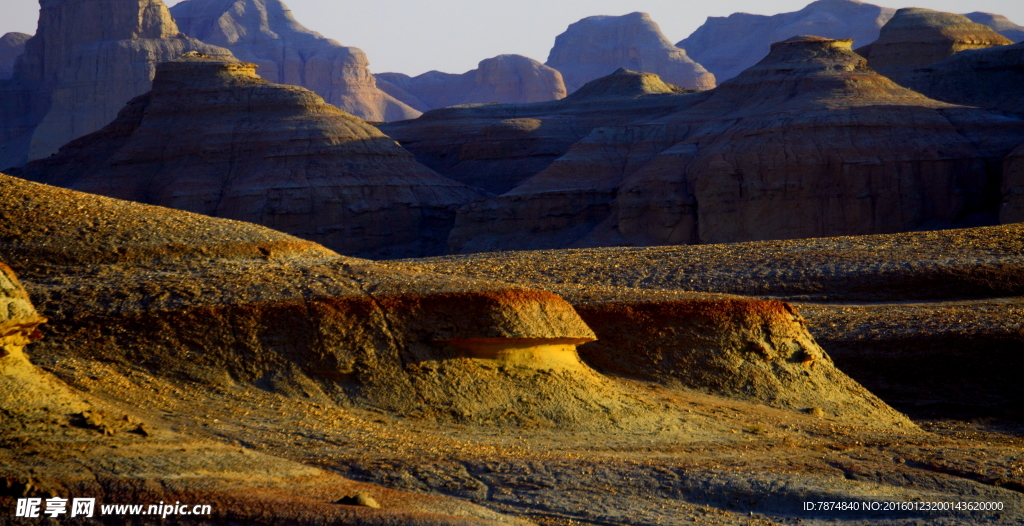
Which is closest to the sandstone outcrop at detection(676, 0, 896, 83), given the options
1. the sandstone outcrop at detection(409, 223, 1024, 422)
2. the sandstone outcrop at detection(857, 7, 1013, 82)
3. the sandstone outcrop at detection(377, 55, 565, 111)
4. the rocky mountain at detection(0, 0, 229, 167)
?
the sandstone outcrop at detection(377, 55, 565, 111)

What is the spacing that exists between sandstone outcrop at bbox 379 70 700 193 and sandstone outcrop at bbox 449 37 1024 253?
6.35 m

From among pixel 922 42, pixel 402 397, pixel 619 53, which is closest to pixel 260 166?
pixel 922 42

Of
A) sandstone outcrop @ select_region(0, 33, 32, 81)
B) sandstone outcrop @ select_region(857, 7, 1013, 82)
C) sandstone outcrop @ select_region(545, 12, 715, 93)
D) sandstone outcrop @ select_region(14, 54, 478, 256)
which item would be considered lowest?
sandstone outcrop @ select_region(14, 54, 478, 256)

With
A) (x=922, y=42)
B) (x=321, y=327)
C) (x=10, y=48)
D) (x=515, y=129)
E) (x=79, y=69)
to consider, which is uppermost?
Result: (x=922, y=42)

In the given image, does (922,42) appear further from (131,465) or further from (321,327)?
(131,465)

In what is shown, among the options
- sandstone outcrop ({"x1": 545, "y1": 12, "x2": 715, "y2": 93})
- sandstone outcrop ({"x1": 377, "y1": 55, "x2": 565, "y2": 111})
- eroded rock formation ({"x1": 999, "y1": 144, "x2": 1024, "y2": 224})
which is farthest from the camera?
sandstone outcrop ({"x1": 545, "y1": 12, "x2": 715, "y2": 93})

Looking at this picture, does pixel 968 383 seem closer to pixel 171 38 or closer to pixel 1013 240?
pixel 1013 240

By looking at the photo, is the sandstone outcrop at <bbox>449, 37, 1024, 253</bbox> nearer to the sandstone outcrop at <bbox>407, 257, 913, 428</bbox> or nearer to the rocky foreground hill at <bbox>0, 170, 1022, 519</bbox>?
the rocky foreground hill at <bbox>0, 170, 1022, 519</bbox>

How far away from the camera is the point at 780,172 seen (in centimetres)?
4331

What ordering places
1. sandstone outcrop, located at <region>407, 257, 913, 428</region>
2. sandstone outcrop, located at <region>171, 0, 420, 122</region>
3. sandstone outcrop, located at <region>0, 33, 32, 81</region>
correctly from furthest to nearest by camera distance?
1. sandstone outcrop, located at <region>171, 0, 420, 122</region>
2. sandstone outcrop, located at <region>0, 33, 32, 81</region>
3. sandstone outcrop, located at <region>407, 257, 913, 428</region>

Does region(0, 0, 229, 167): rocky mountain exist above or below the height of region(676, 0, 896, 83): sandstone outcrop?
below

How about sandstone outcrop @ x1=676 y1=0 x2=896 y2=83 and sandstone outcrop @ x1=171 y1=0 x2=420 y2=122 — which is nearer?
sandstone outcrop @ x1=171 y1=0 x2=420 y2=122

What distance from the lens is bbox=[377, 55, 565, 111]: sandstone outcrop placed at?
393 ft

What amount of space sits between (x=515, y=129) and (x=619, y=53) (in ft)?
243
